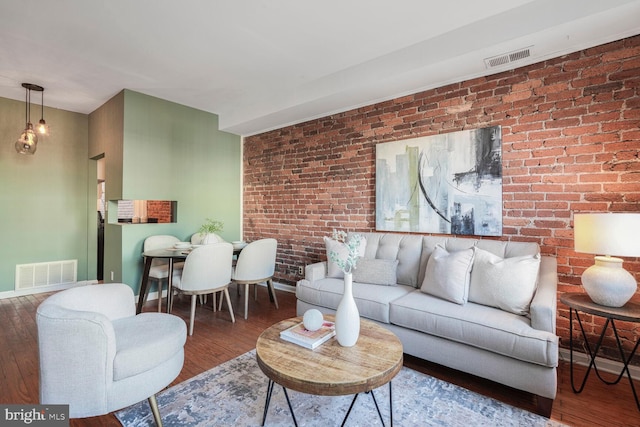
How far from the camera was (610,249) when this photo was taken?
191cm

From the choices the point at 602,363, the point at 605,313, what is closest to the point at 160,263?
the point at 605,313

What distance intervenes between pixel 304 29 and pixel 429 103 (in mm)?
1466

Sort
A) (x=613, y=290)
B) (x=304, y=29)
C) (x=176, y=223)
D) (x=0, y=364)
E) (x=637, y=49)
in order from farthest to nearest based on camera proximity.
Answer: (x=176, y=223), (x=304, y=29), (x=0, y=364), (x=637, y=49), (x=613, y=290)

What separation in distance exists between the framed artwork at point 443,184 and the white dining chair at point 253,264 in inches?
53.3

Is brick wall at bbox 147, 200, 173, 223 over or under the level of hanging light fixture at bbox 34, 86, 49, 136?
under

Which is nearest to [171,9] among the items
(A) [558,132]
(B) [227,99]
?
(B) [227,99]

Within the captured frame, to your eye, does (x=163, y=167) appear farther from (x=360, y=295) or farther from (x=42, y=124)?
(x=360, y=295)

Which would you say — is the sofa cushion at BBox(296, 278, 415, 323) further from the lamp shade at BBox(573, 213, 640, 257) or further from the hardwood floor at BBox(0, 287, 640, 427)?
the lamp shade at BBox(573, 213, 640, 257)

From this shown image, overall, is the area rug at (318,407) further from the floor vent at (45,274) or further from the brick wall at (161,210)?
the floor vent at (45,274)

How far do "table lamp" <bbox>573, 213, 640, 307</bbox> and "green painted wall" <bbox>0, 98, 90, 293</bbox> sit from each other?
20.3ft

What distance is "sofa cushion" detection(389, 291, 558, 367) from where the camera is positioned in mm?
1758

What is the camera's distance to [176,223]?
14.4ft

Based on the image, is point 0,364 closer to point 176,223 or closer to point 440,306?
point 176,223

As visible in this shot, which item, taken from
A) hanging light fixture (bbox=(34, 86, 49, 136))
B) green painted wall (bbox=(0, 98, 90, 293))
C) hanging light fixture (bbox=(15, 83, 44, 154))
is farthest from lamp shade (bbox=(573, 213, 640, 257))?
green painted wall (bbox=(0, 98, 90, 293))
